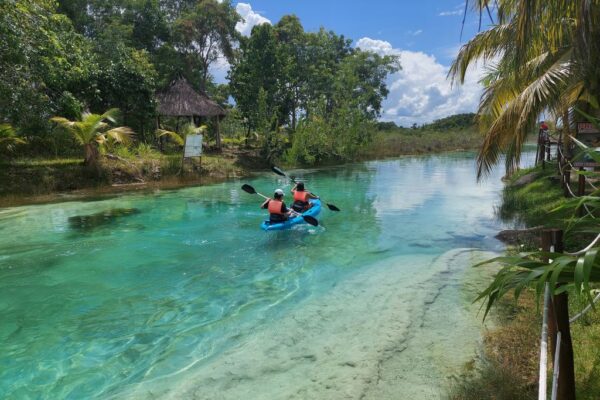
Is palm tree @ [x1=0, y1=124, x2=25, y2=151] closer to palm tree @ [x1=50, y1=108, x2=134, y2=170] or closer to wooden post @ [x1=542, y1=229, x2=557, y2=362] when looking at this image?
palm tree @ [x1=50, y1=108, x2=134, y2=170]

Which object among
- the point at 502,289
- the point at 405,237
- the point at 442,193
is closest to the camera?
the point at 502,289

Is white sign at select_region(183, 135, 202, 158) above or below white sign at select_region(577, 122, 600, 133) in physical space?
below

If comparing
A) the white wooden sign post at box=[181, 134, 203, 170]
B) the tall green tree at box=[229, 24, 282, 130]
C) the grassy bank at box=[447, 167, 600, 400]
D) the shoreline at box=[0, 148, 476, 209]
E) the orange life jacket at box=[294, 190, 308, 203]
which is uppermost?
the tall green tree at box=[229, 24, 282, 130]

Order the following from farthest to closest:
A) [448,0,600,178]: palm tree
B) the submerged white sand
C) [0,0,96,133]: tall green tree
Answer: [0,0,96,133]: tall green tree
[448,0,600,178]: palm tree
the submerged white sand

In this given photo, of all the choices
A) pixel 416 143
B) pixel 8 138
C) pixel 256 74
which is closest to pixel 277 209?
pixel 8 138

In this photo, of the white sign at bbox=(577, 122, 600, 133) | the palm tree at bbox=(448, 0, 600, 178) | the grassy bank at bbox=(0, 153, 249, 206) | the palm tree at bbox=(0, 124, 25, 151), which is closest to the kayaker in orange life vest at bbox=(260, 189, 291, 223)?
the palm tree at bbox=(448, 0, 600, 178)

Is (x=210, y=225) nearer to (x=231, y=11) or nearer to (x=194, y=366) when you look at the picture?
(x=194, y=366)

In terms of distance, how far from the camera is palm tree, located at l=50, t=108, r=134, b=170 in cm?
1591

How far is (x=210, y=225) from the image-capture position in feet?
38.2

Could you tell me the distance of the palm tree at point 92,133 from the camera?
15914mm

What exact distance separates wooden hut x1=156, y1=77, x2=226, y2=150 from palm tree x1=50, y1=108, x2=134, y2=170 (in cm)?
506

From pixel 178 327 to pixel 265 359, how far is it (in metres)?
1.49

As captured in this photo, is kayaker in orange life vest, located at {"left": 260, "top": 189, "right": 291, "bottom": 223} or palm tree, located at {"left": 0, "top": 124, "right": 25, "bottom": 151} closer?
kayaker in orange life vest, located at {"left": 260, "top": 189, "right": 291, "bottom": 223}

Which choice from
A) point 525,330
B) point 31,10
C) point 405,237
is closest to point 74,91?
point 31,10
